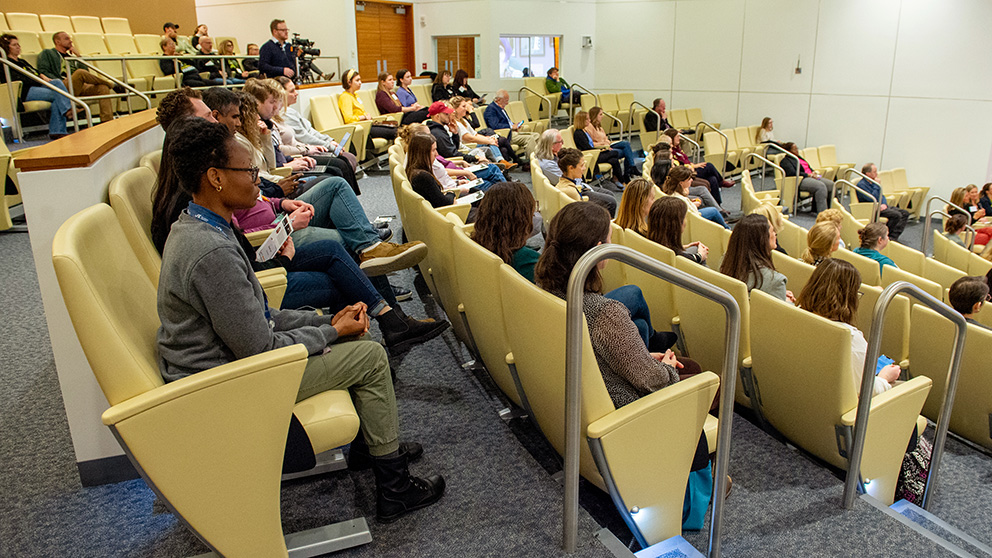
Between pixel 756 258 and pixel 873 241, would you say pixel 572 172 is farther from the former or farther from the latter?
pixel 756 258

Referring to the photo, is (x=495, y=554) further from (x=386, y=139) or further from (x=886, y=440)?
(x=386, y=139)

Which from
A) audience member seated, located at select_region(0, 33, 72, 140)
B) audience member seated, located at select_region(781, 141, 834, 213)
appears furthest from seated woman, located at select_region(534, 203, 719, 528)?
audience member seated, located at select_region(781, 141, 834, 213)

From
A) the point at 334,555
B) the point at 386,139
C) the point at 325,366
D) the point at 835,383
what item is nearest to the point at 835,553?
the point at 835,383

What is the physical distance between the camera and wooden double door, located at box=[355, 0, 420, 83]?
11.4m

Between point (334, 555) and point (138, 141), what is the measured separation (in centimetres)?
199

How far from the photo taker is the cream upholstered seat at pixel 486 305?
7.16ft

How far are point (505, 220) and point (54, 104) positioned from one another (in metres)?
5.68

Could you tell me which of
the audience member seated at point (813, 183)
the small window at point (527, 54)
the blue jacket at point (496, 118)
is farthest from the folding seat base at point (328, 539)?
the small window at point (527, 54)

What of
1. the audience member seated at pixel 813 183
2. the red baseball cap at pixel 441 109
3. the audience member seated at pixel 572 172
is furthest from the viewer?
the audience member seated at pixel 813 183

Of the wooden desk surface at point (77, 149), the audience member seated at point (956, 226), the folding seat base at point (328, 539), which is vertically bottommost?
the audience member seated at point (956, 226)

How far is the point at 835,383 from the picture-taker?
221 centimetres

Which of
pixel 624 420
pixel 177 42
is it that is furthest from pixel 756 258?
pixel 177 42

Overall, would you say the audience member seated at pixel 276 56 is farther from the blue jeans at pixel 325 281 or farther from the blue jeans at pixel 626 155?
the blue jeans at pixel 325 281

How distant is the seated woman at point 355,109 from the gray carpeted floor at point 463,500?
17.4 ft
